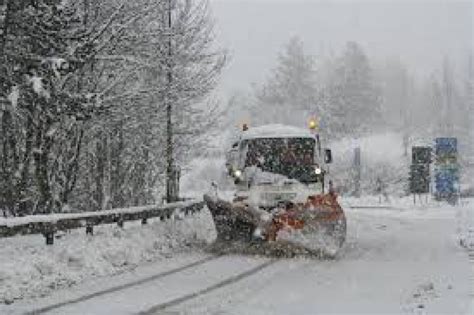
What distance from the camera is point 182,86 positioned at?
88.3 ft

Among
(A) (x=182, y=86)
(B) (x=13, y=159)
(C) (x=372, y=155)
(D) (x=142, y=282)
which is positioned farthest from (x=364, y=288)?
(C) (x=372, y=155)

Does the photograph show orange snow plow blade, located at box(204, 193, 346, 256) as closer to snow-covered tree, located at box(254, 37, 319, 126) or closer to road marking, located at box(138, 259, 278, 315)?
road marking, located at box(138, 259, 278, 315)

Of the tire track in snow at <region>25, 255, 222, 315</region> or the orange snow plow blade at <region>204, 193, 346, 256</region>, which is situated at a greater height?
the orange snow plow blade at <region>204, 193, 346, 256</region>

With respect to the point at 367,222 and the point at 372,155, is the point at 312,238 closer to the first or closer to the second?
the point at 367,222

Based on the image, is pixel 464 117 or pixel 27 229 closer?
pixel 27 229

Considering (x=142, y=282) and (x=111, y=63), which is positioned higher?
(x=111, y=63)

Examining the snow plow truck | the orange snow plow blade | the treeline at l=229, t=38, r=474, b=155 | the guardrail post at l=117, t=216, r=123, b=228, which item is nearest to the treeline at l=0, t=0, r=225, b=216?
the guardrail post at l=117, t=216, r=123, b=228

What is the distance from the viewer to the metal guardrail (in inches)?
580

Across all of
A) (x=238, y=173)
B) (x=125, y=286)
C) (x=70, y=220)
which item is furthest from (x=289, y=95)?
(x=125, y=286)

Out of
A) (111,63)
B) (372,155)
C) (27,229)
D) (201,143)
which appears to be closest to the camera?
(27,229)

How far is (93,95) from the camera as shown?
2023 centimetres

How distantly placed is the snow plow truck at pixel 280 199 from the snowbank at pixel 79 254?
1376 mm

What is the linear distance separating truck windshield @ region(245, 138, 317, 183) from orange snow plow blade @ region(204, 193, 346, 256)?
0.83m

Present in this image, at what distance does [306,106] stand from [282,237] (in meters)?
72.8
